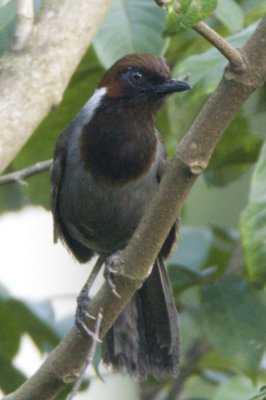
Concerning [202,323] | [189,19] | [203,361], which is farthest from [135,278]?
[203,361]

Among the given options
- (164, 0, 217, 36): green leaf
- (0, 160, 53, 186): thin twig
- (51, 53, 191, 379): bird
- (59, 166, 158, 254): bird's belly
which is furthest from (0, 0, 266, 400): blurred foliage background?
(164, 0, 217, 36): green leaf

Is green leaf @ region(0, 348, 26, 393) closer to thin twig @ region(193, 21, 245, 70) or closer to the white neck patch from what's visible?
the white neck patch

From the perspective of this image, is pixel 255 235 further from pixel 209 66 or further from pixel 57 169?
pixel 57 169

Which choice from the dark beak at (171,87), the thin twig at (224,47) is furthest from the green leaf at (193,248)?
the thin twig at (224,47)

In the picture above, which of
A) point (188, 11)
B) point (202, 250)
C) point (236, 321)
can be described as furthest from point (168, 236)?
point (188, 11)

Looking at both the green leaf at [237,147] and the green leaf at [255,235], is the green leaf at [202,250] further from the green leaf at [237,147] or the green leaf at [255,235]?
the green leaf at [255,235]

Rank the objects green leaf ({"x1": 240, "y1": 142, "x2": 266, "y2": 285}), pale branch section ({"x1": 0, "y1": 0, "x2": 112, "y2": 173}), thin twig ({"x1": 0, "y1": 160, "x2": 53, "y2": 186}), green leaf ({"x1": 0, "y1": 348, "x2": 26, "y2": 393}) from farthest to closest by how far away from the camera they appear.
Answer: green leaf ({"x1": 0, "y1": 348, "x2": 26, "y2": 393}) → thin twig ({"x1": 0, "y1": 160, "x2": 53, "y2": 186}) → green leaf ({"x1": 240, "y1": 142, "x2": 266, "y2": 285}) → pale branch section ({"x1": 0, "y1": 0, "x2": 112, "y2": 173})
